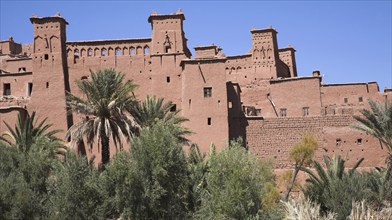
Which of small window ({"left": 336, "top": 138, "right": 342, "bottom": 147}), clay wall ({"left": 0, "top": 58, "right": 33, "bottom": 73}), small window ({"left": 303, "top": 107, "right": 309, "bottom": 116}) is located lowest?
small window ({"left": 336, "top": 138, "right": 342, "bottom": 147})

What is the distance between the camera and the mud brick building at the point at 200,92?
3244 cm

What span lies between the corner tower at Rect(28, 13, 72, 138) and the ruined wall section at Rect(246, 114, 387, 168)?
33.5 feet

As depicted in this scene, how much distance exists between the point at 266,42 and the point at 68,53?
42.9ft

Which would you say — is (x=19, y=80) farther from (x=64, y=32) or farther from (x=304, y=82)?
(x=304, y=82)

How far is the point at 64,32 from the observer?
35.6 m

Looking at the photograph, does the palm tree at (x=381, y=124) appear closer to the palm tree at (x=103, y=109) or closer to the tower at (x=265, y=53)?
the palm tree at (x=103, y=109)

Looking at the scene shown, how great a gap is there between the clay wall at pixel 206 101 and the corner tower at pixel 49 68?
675 cm

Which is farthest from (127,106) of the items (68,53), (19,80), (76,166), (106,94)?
(19,80)

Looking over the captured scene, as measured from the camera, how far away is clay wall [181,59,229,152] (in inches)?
1254

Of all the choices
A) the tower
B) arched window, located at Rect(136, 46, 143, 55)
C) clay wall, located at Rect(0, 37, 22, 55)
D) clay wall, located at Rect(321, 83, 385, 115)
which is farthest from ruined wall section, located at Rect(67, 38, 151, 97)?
clay wall, located at Rect(0, 37, 22, 55)

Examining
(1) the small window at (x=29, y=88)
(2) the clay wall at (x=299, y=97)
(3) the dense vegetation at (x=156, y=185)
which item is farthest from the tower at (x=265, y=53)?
(1) the small window at (x=29, y=88)

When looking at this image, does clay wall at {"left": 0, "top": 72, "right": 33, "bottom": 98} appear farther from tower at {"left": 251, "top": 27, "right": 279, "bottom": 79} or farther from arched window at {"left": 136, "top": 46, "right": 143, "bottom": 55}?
tower at {"left": 251, "top": 27, "right": 279, "bottom": 79}

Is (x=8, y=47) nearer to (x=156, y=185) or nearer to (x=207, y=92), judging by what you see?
(x=207, y=92)

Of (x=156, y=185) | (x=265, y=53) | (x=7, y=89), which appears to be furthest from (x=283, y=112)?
(x=156, y=185)
